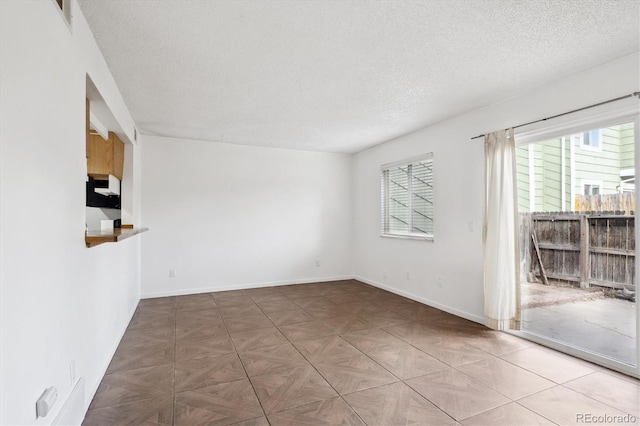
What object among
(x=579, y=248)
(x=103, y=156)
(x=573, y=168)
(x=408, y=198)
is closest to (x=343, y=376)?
(x=579, y=248)

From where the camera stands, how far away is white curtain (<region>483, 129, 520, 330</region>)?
330cm

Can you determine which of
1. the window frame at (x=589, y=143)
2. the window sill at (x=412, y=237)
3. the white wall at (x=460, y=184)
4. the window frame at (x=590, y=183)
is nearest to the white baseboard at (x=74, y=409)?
the white wall at (x=460, y=184)

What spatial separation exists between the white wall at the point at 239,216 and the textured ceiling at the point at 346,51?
1.35m

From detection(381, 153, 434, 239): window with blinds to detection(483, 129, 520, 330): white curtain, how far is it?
115cm

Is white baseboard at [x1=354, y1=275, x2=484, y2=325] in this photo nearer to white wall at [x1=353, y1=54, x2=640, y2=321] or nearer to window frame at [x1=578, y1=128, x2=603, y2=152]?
white wall at [x1=353, y1=54, x2=640, y2=321]

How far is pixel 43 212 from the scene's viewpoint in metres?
1.41

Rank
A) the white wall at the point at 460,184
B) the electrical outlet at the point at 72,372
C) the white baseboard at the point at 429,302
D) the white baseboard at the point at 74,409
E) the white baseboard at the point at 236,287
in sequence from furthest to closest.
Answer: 1. the white baseboard at the point at 236,287
2. the white baseboard at the point at 429,302
3. the white wall at the point at 460,184
4. the electrical outlet at the point at 72,372
5. the white baseboard at the point at 74,409

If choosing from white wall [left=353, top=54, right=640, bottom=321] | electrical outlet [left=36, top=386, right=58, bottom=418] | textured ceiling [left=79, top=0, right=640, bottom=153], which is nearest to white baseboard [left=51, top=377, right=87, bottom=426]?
electrical outlet [left=36, top=386, right=58, bottom=418]

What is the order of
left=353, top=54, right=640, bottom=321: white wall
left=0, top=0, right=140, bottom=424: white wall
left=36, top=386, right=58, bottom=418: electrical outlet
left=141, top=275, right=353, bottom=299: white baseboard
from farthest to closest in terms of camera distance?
left=141, top=275, right=353, bottom=299: white baseboard < left=353, top=54, right=640, bottom=321: white wall < left=36, top=386, right=58, bottom=418: electrical outlet < left=0, top=0, right=140, bottom=424: white wall

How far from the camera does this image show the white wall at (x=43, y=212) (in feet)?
3.74

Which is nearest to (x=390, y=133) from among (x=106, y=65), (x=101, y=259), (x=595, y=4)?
(x=595, y=4)

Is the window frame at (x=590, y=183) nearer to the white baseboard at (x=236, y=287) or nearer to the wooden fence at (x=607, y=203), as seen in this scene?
the wooden fence at (x=607, y=203)

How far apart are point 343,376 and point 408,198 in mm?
3244

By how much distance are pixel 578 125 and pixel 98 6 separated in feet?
12.5
